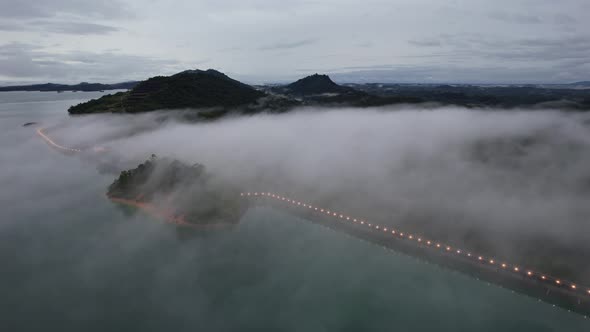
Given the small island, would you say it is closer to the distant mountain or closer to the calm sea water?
the calm sea water

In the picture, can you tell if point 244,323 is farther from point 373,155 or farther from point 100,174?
point 373,155

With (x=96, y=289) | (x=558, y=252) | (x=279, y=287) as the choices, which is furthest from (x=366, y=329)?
(x=96, y=289)

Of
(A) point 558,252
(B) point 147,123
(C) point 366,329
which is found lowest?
(C) point 366,329

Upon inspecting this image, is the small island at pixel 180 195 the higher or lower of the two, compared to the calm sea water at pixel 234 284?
higher

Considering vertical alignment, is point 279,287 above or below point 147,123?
below

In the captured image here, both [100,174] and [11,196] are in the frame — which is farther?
[100,174]

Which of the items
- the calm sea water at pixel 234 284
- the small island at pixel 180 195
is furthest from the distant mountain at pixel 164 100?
the calm sea water at pixel 234 284

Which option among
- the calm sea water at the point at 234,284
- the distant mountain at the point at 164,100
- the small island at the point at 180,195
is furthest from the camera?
the distant mountain at the point at 164,100

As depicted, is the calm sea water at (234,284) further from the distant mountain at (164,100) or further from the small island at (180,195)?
the distant mountain at (164,100)
